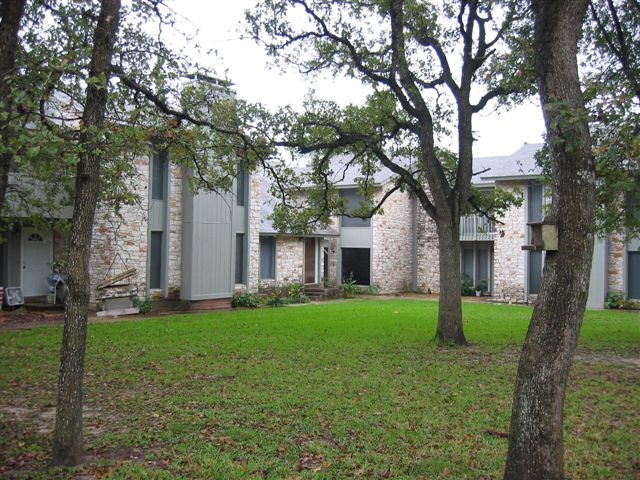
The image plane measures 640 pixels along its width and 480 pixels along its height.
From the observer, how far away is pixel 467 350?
11.7m

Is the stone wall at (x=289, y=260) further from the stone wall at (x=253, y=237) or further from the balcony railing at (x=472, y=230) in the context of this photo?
the balcony railing at (x=472, y=230)

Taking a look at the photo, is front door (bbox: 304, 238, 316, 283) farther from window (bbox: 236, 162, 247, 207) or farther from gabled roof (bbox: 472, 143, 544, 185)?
gabled roof (bbox: 472, 143, 544, 185)

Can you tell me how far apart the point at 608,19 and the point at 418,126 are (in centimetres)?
406

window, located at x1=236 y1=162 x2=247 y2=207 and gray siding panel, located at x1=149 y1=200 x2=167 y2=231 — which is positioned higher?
window, located at x1=236 y1=162 x2=247 y2=207

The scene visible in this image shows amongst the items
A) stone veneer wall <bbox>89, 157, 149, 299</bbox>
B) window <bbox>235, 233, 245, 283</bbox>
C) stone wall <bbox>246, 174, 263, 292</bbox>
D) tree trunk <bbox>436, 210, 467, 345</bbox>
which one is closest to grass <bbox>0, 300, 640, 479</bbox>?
tree trunk <bbox>436, 210, 467, 345</bbox>

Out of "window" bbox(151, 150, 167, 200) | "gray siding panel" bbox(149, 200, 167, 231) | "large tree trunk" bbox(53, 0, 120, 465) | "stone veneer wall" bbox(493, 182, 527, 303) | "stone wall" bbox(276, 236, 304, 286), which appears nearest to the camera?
A: "large tree trunk" bbox(53, 0, 120, 465)

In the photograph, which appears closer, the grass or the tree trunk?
the grass

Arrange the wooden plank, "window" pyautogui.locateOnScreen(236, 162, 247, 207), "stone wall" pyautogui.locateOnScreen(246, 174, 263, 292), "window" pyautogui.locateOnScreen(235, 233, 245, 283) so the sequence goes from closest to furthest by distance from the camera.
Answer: the wooden plank < "window" pyautogui.locateOnScreen(236, 162, 247, 207) < "window" pyautogui.locateOnScreen(235, 233, 245, 283) < "stone wall" pyautogui.locateOnScreen(246, 174, 263, 292)

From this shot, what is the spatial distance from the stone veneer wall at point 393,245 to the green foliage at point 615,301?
379 inches

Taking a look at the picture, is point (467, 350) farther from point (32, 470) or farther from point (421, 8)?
point (32, 470)

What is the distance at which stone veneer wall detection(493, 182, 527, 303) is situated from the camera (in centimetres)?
2388

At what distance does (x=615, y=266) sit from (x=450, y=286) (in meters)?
12.4

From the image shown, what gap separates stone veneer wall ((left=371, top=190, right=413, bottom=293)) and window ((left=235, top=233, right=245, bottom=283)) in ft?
26.1

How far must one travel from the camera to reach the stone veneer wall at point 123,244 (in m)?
16.8
